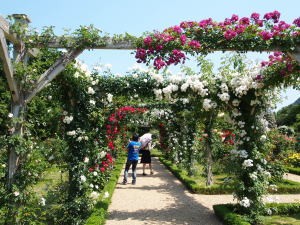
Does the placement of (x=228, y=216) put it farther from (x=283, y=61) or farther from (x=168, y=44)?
(x=168, y=44)

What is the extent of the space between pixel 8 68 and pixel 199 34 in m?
2.55

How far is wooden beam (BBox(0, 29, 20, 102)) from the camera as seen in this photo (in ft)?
13.4

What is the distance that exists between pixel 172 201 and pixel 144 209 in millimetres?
996

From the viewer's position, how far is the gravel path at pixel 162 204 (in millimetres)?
6059

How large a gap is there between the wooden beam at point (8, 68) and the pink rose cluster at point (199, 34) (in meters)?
1.65

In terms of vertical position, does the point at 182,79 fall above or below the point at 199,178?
above

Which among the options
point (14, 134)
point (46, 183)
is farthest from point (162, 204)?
point (14, 134)

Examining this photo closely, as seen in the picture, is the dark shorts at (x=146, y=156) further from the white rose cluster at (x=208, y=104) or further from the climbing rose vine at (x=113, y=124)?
the white rose cluster at (x=208, y=104)

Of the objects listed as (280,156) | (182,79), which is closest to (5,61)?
(182,79)

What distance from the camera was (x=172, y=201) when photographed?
770cm

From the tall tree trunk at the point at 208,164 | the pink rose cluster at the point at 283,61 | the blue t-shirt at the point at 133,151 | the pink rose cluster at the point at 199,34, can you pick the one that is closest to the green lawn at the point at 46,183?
the blue t-shirt at the point at 133,151

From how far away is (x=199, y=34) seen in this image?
187 inches

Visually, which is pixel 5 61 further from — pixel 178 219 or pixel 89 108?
pixel 178 219

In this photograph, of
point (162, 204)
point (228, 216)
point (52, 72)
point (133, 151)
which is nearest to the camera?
point (52, 72)
